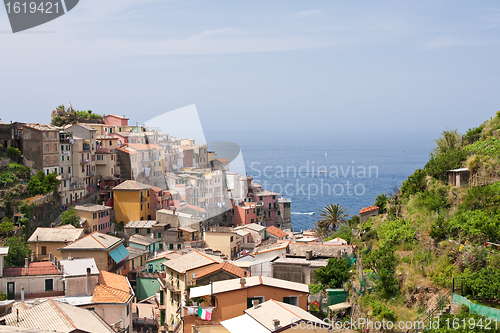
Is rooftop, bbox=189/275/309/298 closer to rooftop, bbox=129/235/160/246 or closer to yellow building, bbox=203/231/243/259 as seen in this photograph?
yellow building, bbox=203/231/243/259

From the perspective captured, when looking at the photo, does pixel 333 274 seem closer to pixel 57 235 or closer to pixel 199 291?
pixel 199 291

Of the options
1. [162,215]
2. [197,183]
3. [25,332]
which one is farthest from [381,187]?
[25,332]

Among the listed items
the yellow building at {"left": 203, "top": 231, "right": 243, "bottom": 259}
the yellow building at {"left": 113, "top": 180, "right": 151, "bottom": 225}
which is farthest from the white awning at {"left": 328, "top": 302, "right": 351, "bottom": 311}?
the yellow building at {"left": 113, "top": 180, "right": 151, "bottom": 225}

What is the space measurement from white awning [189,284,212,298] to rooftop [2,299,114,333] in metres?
3.13

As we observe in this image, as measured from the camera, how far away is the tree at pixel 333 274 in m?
20.6

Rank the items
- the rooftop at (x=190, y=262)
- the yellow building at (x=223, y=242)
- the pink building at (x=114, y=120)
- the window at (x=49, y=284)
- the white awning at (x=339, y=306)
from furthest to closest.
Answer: the pink building at (x=114, y=120) → the yellow building at (x=223, y=242) → the rooftop at (x=190, y=262) → the window at (x=49, y=284) → the white awning at (x=339, y=306)

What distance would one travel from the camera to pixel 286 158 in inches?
6383

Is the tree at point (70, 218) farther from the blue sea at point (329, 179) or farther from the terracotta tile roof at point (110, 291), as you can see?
the blue sea at point (329, 179)

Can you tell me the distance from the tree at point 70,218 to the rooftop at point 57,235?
4.26 metres

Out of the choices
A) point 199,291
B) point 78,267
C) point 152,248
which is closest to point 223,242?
point 152,248

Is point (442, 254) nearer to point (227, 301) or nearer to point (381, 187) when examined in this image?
point (227, 301)

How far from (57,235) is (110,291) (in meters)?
12.4

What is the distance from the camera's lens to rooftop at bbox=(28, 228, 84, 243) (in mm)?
30234

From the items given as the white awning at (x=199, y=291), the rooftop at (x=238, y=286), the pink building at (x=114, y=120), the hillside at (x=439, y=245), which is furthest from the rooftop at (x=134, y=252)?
the pink building at (x=114, y=120)
